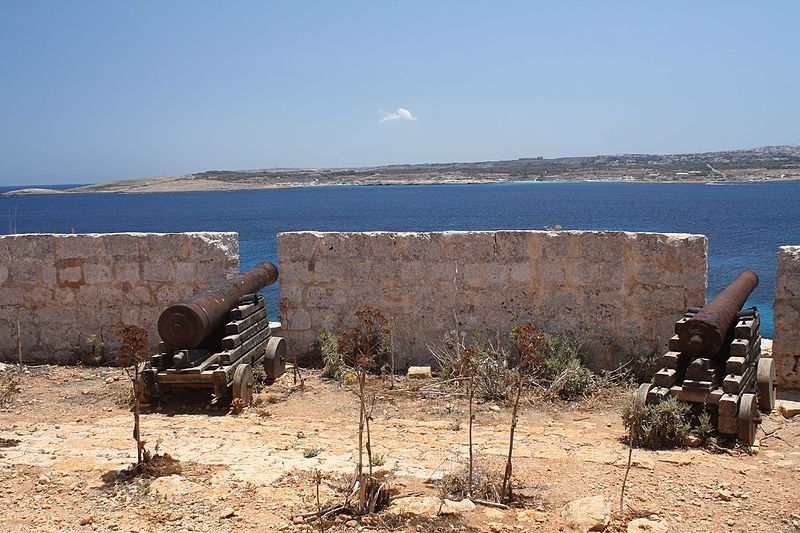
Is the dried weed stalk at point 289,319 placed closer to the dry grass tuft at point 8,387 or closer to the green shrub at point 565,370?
the green shrub at point 565,370

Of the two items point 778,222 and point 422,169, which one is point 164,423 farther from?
point 422,169

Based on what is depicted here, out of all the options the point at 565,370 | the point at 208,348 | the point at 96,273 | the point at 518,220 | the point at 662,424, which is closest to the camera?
the point at 662,424

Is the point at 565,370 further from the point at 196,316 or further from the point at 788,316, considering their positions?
the point at 196,316

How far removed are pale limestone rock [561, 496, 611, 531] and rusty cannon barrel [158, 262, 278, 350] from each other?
12.1 feet

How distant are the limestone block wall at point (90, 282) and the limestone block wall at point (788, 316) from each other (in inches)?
214

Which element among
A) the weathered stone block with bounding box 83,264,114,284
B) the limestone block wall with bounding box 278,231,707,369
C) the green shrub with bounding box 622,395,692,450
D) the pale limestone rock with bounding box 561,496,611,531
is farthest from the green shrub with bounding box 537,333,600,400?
the weathered stone block with bounding box 83,264,114,284

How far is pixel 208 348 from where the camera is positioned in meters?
7.18

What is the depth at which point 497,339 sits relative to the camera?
25.6 feet

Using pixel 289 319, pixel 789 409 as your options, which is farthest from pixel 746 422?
pixel 289 319

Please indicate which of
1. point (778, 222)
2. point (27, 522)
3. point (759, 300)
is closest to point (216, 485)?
point (27, 522)

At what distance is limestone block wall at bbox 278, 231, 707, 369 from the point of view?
7477 millimetres

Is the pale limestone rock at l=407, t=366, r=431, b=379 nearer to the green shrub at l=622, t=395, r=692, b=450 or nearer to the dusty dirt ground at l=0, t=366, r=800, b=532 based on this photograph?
the dusty dirt ground at l=0, t=366, r=800, b=532

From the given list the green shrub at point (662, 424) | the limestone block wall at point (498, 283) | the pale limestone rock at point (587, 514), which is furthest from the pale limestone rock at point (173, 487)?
the limestone block wall at point (498, 283)

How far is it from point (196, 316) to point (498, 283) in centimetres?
301
